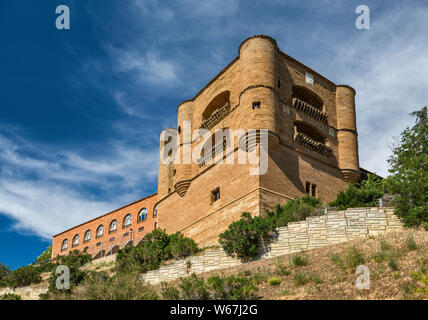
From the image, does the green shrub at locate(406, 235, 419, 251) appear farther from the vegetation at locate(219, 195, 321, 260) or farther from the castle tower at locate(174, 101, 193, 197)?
the castle tower at locate(174, 101, 193, 197)

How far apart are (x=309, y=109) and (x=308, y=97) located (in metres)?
2.22

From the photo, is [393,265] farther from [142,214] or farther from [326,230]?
[142,214]

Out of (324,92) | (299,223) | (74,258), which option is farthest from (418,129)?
(74,258)

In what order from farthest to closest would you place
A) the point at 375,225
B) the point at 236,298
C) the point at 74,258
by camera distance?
the point at 74,258 < the point at 375,225 < the point at 236,298

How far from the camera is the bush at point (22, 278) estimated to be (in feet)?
98.6

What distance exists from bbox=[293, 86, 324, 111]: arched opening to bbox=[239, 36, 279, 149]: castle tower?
11.6 feet

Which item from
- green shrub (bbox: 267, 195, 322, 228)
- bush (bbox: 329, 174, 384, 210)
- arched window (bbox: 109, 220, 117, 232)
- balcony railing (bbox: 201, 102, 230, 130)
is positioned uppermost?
balcony railing (bbox: 201, 102, 230, 130)

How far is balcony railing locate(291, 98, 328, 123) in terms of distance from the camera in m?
31.7

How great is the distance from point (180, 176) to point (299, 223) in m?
14.1

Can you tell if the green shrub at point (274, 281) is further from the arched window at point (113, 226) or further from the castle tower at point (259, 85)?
the arched window at point (113, 226)
